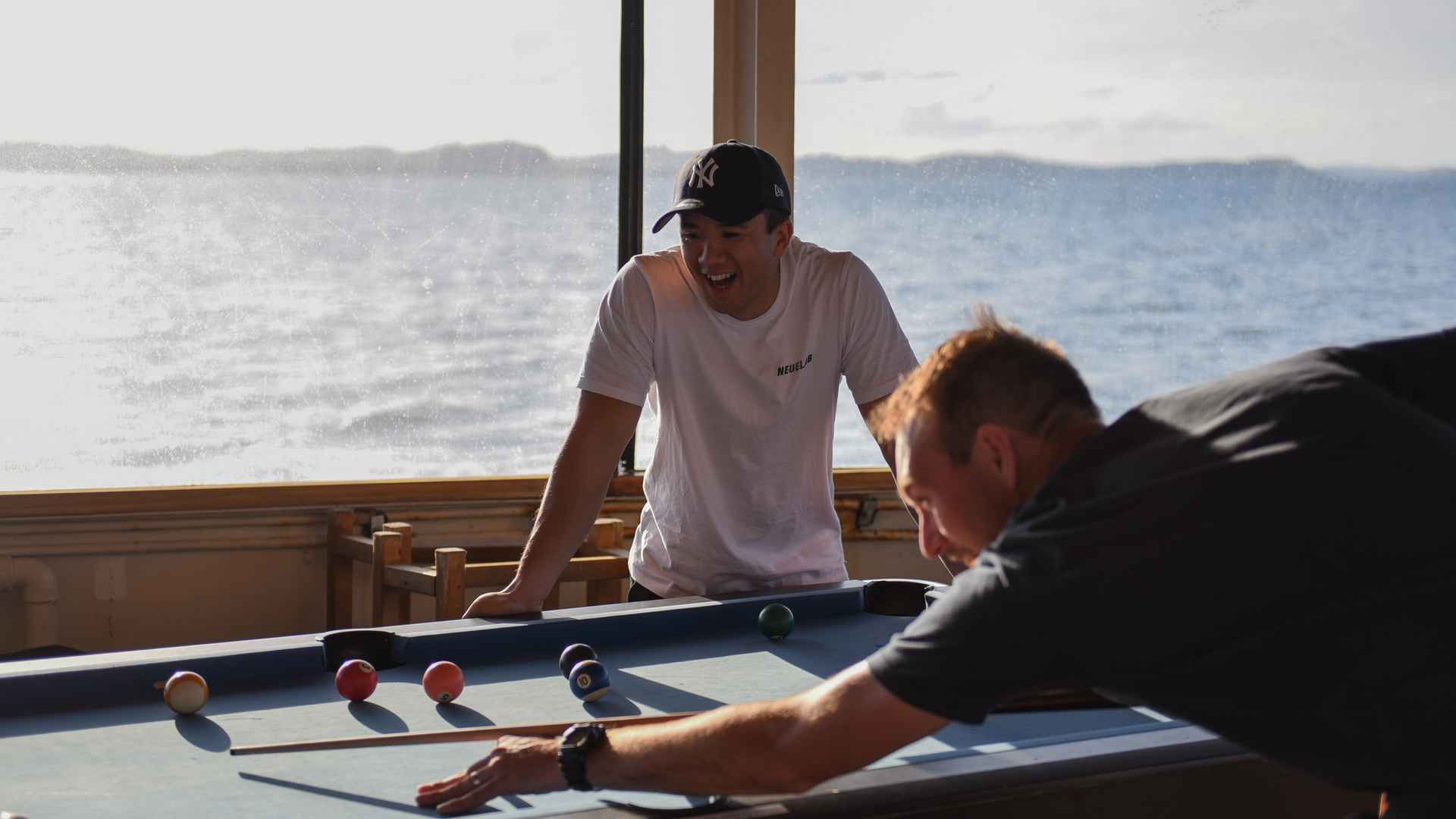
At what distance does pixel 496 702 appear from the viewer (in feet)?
6.60

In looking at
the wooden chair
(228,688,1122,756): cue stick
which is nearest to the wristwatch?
(228,688,1122,756): cue stick

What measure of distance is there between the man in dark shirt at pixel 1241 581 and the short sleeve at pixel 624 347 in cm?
144

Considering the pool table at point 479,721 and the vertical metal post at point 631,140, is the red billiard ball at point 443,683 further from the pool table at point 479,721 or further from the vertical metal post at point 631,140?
the vertical metal post at point 631,140

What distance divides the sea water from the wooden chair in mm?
395

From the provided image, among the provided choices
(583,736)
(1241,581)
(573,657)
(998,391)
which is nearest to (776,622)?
(573,657)

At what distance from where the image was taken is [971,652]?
1245mm

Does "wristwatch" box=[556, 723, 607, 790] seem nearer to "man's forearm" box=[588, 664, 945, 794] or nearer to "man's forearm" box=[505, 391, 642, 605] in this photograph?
"man's forearm" box=[588, 664, 945, 794]

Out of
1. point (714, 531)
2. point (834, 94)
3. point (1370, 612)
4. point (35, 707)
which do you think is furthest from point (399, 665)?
point (834, 94)

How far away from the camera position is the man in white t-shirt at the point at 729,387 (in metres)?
2.73

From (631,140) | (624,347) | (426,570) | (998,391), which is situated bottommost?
(426,570)

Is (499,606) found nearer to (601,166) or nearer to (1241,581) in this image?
(1241,581)

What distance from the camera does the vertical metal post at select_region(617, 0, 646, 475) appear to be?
4176 mm

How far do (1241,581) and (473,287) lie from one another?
3.54 meters

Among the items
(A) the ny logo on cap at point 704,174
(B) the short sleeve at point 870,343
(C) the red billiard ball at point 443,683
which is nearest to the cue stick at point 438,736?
(C) the red billiard ball at point 443,683
